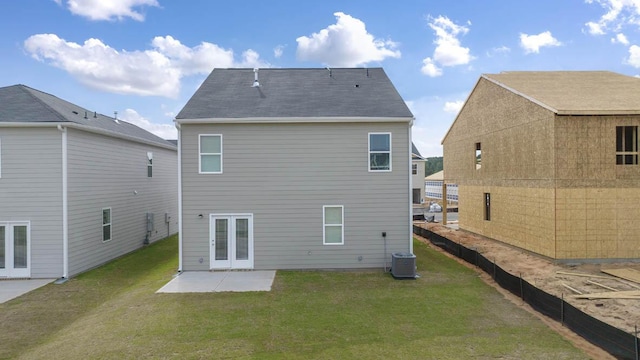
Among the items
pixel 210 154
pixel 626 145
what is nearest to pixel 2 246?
pixel 210 154

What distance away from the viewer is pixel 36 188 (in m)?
10.7

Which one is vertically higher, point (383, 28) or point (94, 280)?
point (383, 28)

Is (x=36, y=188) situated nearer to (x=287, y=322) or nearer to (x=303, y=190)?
(x=303, y=190)

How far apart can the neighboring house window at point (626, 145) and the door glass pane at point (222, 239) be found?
14033mm

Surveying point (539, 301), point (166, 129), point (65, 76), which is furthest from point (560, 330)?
point (166, 129)

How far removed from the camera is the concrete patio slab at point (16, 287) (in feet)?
30.2

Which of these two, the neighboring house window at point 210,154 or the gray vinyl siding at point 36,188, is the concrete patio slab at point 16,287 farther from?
the neighboring house window at point 210,154

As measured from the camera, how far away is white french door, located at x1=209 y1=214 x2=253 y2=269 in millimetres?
11156

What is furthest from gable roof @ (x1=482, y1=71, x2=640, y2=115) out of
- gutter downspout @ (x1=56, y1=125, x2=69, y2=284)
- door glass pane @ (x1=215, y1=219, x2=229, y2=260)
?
gutter downspout @ (x1=56, y1=125, x2=69, y2=284)

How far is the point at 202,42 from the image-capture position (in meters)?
19.0

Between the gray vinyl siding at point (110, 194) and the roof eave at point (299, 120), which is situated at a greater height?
the roof eave at point (299, 120)

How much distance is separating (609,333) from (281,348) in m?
5.56

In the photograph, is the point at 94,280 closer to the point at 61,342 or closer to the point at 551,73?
the point at 61,342

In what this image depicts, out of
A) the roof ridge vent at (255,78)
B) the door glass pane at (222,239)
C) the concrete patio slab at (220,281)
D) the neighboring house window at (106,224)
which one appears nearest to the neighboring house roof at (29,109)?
the neighboring house window at (106,224)
